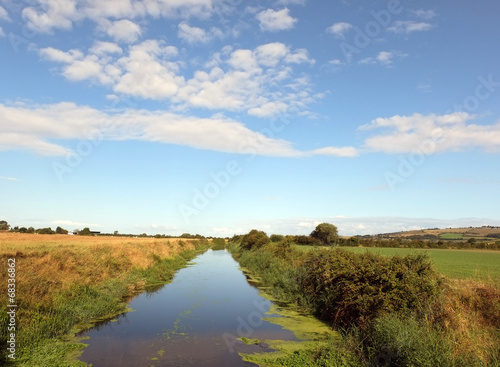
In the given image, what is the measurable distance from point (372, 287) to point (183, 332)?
7.06m

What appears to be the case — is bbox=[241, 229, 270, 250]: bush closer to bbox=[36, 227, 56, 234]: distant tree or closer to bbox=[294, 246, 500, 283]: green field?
bbox=[294, 246, 500, 283]: green field

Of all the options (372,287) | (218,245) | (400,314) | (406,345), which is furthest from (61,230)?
(406,345)

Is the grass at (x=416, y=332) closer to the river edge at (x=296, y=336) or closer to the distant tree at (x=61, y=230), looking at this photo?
the river edge at (x=296, y=336)

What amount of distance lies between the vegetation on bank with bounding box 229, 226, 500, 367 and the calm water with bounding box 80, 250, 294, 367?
2054mm

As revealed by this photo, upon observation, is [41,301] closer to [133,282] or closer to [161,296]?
[161,296]

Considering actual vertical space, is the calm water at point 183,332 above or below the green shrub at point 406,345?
below

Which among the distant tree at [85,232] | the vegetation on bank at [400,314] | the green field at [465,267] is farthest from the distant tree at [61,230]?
the vegetation on bank at [400,314]

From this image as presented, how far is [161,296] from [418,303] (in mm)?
14340

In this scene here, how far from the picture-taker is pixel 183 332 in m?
12.0

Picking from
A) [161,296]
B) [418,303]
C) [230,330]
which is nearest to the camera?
[418,303]

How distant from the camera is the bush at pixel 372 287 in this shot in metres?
10.7

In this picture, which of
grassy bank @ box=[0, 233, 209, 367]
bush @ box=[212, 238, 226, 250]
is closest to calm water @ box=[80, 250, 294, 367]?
grassy bank @ box=[0, 233, 209, 367]

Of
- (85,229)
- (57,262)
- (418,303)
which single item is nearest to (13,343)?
(57,262)

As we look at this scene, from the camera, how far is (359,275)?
12.2m
